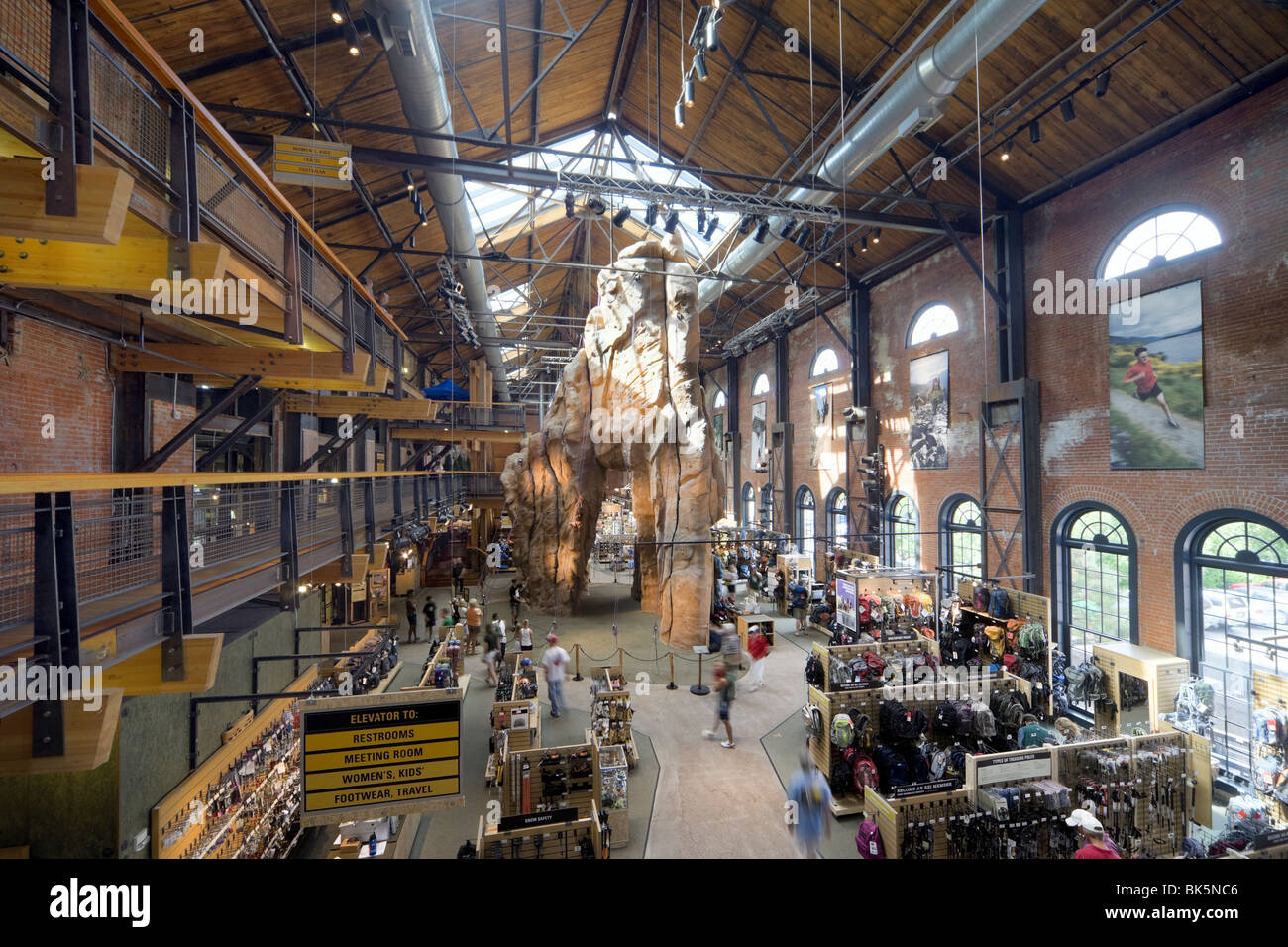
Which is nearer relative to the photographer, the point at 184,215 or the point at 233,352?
the point at 184,215

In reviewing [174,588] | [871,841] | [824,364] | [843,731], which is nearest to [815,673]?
[843,731]

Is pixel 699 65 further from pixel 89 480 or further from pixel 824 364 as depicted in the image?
pixel 824 364

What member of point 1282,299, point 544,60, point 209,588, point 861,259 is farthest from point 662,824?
point 861,259

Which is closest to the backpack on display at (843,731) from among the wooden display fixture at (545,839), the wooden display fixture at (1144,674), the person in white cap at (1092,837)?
the person in white cap at (1092,837)

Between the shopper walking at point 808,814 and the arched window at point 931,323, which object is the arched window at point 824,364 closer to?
the arched window at point 931,323

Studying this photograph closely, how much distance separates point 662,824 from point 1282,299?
10323 mm

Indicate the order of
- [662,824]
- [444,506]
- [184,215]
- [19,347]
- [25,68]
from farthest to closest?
1. [444,506]
2. [662,824]
3. [19,347]
4. [184,215]
5. [25,68]

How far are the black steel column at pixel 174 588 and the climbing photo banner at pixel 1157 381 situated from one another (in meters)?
11.9

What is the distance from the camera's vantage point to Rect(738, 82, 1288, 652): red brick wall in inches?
283

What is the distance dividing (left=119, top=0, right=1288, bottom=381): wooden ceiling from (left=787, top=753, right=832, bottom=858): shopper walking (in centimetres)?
904

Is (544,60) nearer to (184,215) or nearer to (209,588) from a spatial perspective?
(184,215)

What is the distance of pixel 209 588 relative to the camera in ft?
12.2

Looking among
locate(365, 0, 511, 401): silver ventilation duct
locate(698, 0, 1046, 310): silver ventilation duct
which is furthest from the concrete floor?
locate(698, 0, 1046, 310): silver ventilation duct

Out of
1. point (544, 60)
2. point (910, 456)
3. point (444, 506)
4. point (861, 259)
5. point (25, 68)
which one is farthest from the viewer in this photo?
point (444, 506)
